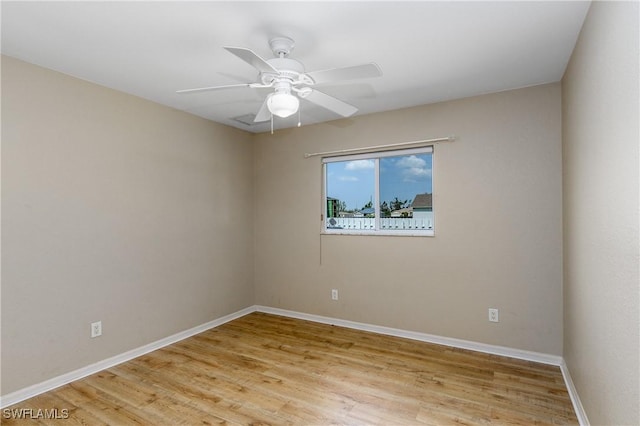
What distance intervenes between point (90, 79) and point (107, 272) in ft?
5.22

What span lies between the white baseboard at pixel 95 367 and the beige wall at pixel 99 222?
0.15 feet

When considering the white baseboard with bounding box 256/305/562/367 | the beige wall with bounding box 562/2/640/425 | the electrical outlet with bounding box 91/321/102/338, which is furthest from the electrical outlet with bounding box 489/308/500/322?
the electrical outlet with bounding box 91/321/102/338

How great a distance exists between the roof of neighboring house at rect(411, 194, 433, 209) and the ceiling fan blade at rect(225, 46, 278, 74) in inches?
84.6

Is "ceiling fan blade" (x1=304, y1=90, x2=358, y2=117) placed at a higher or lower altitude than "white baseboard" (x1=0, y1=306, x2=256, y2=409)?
higher

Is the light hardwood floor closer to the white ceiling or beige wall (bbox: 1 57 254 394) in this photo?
beige wall (bbox: 1 57 254 394)

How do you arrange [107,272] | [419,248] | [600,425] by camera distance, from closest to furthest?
[600,425], [107,272], [419,248]

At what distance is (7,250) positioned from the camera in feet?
7.55

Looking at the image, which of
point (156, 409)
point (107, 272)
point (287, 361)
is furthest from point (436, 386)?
point (107, 272)

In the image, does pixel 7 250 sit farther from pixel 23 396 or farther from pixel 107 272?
pixel 23 396

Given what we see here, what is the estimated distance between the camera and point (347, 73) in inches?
73.0

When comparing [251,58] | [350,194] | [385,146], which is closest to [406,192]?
[385,146]

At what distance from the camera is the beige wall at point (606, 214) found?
1264mm

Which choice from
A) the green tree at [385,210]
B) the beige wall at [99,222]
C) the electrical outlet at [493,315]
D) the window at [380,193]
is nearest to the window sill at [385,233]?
the window at [380,193]

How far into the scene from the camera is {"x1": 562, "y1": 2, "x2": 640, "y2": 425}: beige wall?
1264 mm
